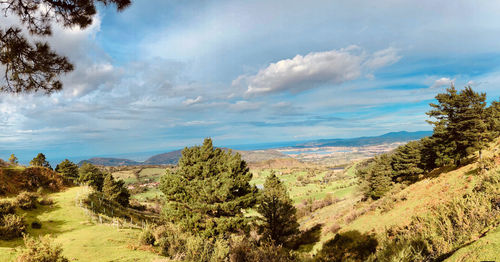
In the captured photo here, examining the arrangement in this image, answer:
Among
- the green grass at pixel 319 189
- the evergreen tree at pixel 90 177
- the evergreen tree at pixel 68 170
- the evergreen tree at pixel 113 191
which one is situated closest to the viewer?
the evergreen tree at pixel 113 191

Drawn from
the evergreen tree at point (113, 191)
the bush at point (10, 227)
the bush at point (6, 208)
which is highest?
the bush at point (6, 208)

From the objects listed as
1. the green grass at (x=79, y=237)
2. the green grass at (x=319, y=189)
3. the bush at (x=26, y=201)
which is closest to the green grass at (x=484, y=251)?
the green grass at (x=79, y=237)

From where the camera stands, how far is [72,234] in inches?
617

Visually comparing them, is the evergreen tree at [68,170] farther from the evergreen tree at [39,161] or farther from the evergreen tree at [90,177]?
the evergreen tree at [39,161]

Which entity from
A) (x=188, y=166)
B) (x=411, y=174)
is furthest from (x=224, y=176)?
(x=411, y=174)

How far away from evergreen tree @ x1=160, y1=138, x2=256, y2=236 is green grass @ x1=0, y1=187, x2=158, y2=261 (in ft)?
15.3

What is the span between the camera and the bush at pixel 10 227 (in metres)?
12.8

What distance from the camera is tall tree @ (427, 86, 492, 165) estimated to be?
25281mm

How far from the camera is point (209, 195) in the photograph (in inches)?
707

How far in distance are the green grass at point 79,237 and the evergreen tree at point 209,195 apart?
4.67 meters

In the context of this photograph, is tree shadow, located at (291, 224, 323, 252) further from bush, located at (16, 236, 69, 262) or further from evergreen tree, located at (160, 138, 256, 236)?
bush, located at (16, 236, 69, 262)

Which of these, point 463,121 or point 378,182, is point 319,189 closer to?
point 378,182

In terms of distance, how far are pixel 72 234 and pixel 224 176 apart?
1216 centimetres

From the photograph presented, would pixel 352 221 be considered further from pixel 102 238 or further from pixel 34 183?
pixel 34 183
